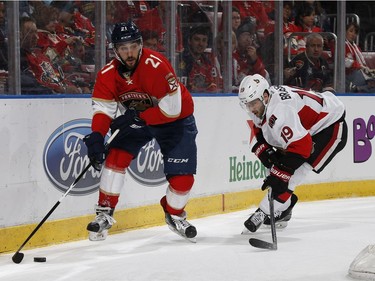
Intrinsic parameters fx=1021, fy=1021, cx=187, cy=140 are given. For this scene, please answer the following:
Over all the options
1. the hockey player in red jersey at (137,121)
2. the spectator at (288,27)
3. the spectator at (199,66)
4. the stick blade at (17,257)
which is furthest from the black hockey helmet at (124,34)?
the spectator at (288,27)

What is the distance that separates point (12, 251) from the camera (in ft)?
17.7

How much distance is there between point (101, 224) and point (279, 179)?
1.04m

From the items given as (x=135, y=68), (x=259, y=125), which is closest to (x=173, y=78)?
(x=135, y=68)

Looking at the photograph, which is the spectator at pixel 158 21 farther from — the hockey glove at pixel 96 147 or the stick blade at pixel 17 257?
the stick blade at pixel 17 257

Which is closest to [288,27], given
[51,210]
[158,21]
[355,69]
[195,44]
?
[355,69]

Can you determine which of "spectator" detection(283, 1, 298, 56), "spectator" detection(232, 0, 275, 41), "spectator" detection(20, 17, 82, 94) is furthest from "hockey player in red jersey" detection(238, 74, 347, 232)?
"spectator" detection(283, 1, 298, 56)

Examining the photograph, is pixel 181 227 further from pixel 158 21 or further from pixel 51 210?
pixel 158 21

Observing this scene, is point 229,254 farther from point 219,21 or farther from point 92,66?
point 219,21

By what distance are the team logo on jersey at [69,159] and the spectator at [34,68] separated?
0.34 metres

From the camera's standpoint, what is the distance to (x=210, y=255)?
210 inches

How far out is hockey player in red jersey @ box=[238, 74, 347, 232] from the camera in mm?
5742

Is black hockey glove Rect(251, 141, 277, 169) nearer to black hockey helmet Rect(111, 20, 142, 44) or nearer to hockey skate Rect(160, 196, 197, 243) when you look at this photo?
hockey skate Rect(160, 196, 197, 243)

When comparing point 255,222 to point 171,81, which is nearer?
point 171,81

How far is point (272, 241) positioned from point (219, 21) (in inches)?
94.0
